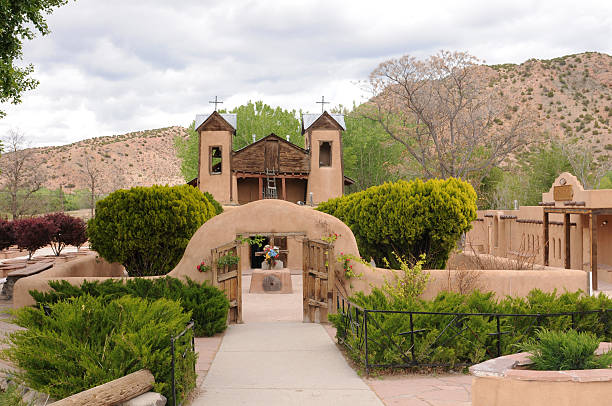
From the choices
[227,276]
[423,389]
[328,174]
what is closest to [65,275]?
[227,276]

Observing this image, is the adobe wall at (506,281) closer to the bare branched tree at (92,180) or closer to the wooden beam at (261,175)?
the wooden beam at (261,175)

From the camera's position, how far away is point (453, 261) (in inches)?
747

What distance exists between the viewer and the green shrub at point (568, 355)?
6258 millimetres

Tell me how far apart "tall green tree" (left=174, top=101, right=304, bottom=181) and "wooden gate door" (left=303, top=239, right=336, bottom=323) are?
102 feet

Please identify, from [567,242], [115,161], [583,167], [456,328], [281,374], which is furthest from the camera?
[115,161]

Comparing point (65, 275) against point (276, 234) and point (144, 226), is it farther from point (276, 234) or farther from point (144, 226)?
point (276, 234)

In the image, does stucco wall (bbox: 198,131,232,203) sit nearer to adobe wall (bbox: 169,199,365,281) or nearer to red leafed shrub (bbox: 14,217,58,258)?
red leafed shrub (bbox: 14,217,58,258)

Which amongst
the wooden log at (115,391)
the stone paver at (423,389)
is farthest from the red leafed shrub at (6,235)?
the stone paver at (423,389)

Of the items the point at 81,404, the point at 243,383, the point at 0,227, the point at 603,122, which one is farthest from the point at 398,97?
the point at 603,122

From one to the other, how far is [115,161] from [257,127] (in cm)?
4356

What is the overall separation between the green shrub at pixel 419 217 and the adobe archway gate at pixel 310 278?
2.34 metres

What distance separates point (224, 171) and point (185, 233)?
15550 mm

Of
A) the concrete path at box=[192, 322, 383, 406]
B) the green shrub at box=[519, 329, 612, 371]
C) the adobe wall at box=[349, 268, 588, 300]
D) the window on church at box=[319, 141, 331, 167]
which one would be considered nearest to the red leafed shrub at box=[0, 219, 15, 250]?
the concrete path at box=[192, 322, 383, 406]

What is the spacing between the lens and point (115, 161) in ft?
264
